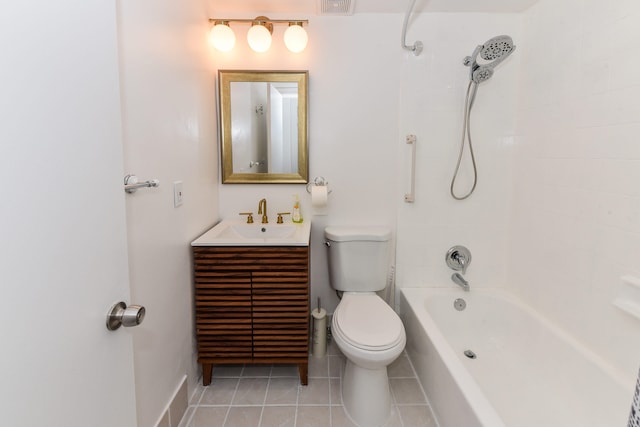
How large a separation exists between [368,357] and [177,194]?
115 centimetres

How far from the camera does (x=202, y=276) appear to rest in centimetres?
170

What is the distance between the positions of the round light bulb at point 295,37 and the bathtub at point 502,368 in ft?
5.63

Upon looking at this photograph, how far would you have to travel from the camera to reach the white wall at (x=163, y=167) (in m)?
1.16

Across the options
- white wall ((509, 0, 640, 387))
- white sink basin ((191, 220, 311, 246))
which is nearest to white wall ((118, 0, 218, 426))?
white sink basin ((191, 220, 311, 246))

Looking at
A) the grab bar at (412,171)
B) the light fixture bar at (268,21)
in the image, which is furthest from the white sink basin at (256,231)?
the light fixture bar at (268,21)

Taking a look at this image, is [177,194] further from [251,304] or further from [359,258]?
[359,258]

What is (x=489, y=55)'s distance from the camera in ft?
5.94

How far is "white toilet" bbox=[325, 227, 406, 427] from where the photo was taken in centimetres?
152

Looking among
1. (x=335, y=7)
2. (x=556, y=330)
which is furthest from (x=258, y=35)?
(x=556, y=330)

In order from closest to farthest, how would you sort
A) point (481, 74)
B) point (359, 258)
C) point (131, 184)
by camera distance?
point (131, 184) < point (481, 74) < point (359, 258)

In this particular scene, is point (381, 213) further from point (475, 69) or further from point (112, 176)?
point (112, 176)

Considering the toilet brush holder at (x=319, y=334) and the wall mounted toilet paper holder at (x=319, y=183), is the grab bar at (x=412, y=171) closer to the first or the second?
the wall mounted toilet paper holder at (x=319, y=183)

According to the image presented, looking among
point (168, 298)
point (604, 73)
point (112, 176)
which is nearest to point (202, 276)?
point (168, 298)

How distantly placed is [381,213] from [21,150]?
1.98 m
